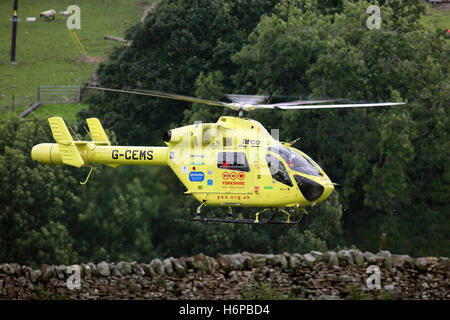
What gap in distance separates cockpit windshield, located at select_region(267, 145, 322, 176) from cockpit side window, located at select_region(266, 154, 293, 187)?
0.62 ft

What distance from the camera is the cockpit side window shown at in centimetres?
2661

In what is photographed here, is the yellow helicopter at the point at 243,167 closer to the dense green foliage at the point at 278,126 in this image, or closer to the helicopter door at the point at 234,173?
the helicopter door at the point at 234,173

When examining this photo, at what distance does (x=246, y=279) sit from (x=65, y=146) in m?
7.15

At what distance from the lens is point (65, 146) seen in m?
28.6

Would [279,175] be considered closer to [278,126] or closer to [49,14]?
[278,126]

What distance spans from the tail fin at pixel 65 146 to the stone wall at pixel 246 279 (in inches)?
166

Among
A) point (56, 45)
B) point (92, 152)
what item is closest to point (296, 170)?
point (92, 152)

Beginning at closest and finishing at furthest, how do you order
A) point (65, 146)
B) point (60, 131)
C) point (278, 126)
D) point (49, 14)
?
point (65, 146), point (60, 131), point (278, 126), point (49, 14)

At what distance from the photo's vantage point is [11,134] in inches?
1719

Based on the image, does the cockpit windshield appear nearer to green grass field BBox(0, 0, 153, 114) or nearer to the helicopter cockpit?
the helicopter cockpit

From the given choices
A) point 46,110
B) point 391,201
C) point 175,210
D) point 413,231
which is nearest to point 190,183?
point 175,210

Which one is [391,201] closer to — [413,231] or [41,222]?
[413,231]

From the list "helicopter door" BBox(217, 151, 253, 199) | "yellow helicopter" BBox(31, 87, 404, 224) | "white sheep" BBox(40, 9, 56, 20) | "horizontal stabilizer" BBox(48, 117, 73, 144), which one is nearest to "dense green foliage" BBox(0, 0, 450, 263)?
"horizontal stabilizer" BBox(48, 117, 73, 144)
